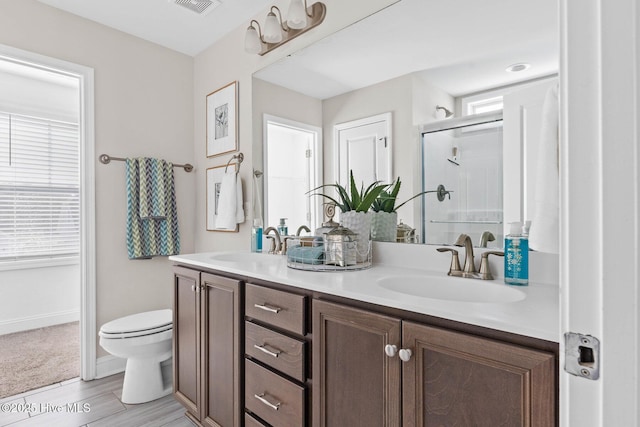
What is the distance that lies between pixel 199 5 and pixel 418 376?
2336 mm

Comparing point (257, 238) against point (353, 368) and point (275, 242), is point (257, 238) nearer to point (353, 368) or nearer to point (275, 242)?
point (275, 242)

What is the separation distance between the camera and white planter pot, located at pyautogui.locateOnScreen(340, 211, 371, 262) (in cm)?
156

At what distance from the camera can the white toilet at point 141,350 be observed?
2016mm

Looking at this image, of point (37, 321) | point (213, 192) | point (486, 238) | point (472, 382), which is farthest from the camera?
point (37, 321)

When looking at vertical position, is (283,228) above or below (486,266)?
above

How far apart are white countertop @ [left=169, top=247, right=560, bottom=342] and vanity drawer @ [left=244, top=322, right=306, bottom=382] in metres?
0.21

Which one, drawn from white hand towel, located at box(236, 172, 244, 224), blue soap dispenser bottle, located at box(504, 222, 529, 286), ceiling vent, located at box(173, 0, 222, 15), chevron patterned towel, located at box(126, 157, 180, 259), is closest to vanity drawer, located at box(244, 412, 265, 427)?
blue soap dispenser bottle, located at box(504, 222, 529, 286)

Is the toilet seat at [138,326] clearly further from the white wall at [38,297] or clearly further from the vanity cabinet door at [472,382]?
the white wall at [38,297]

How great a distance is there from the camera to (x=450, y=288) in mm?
1271

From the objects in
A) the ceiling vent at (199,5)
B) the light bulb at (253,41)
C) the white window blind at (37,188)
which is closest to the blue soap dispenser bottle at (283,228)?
A: the light bulb at (253,41)

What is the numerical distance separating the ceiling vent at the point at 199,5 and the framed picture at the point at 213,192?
3.30ft

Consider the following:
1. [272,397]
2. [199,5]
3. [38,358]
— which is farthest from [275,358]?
[38,358]

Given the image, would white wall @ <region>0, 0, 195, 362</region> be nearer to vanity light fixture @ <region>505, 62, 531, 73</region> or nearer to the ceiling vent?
the ceiling vent

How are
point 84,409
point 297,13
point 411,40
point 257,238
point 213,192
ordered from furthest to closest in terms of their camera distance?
point 213,192
point 257,238
point 84,409
point 297,13
point 411,40
